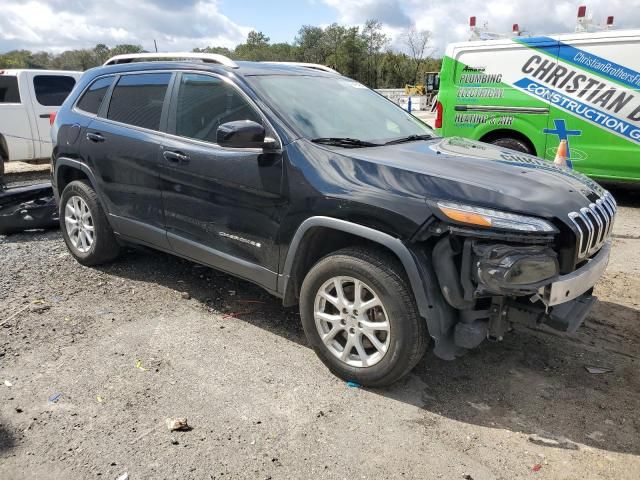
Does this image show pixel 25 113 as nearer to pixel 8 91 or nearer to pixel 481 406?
pixel 8 91

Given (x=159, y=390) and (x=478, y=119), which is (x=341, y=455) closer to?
(x=159, y=390)

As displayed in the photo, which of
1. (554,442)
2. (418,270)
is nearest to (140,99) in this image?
(418,270)

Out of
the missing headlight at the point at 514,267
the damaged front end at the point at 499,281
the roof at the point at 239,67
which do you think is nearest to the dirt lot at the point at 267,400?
the damaged front end at the point at 499,281

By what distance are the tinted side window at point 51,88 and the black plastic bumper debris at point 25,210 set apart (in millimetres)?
4835

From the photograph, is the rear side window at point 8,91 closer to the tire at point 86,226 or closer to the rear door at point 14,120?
the rear door at point 14,120

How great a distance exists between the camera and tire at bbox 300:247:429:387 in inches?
114

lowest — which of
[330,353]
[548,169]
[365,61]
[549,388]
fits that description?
[549,388]

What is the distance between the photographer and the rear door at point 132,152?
13.6 ft

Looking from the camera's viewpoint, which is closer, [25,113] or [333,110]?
[333,110]

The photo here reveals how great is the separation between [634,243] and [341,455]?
480 centimetres

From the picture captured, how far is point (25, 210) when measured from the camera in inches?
235

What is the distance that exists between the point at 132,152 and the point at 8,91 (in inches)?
299

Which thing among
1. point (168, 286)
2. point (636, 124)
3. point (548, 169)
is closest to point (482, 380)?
point (548, 169)

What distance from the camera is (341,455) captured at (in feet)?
8.61
